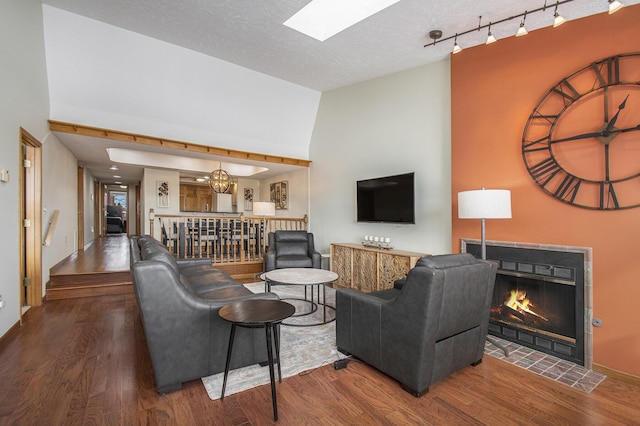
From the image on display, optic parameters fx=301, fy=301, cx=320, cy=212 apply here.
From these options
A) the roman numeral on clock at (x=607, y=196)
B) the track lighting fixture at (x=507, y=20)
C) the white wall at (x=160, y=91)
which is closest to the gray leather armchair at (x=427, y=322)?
the roman numeral on clock at (x=607, y=196)

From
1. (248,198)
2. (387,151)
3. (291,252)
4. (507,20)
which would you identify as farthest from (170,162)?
(507,20)

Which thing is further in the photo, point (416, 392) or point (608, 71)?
point (608, 71)

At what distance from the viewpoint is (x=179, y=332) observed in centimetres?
209

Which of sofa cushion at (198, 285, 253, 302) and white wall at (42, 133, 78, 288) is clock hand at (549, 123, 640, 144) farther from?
white wall at (42, 133, 78, 288)

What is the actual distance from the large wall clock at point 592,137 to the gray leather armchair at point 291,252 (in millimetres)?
3535

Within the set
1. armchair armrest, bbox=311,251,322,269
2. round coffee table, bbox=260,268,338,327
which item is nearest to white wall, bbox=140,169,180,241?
armchair armrest, bbox=311,251,322,269

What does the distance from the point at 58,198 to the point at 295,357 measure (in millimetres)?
5245

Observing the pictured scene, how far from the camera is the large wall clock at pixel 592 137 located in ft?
7.84

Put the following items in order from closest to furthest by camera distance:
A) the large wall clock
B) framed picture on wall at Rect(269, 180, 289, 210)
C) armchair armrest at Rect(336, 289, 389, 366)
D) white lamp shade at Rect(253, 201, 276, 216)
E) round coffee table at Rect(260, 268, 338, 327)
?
armchair armrest at Rect(336, 289, 389, 366) → the large wall clock → round coffee table at Rect(260, 268, 338, 327) → white lamp shade at Rect(253, 201, 276, 216) → framed picture on wall at Rect(269, 180, 289, 210)

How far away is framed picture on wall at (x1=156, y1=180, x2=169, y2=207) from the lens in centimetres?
823

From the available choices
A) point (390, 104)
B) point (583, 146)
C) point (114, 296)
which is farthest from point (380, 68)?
point (114, 296)

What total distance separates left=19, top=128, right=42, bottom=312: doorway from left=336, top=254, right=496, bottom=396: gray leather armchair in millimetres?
4108

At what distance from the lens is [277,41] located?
3936 mm

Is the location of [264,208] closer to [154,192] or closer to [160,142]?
[160,142]
